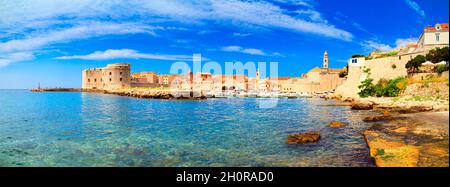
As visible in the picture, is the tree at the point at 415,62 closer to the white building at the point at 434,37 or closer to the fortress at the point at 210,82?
the white building at the point at 434,37

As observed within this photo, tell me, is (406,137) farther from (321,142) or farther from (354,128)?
(354,128)

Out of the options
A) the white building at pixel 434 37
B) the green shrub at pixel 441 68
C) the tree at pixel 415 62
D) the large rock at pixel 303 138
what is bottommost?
the large rock at pixel 303 138

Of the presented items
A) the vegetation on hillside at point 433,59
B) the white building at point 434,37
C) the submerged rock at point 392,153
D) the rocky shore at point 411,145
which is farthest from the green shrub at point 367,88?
the submerged rock at point 392,153

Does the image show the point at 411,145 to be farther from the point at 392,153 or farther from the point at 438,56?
the point at 438,56

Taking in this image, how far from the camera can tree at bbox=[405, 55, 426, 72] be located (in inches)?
898

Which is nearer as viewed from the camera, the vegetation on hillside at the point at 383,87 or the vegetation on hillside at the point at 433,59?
the vegetation on hillside at the point at 433,59

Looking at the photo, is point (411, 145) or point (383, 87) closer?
point (411, 145)

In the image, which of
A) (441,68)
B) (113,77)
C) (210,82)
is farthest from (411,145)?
(113,77)

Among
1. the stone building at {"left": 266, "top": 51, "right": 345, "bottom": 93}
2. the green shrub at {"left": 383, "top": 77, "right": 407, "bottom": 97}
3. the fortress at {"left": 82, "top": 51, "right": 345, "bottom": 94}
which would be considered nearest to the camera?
the green shrub at {"left": 383, "top": 77, "right": 407, "bottom": 97}

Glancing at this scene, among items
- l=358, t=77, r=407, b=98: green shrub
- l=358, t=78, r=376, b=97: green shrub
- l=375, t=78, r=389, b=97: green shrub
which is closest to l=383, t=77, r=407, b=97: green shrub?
l=358, t=77, r=407, b=98: green shrub

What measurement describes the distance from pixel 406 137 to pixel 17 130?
14.4 metres

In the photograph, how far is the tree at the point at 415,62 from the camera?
22797 mm

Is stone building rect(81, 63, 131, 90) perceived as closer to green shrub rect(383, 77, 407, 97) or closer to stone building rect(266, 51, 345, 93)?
stone building rect(266, 51, 345, 93)

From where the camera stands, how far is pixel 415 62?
75.8 ft
